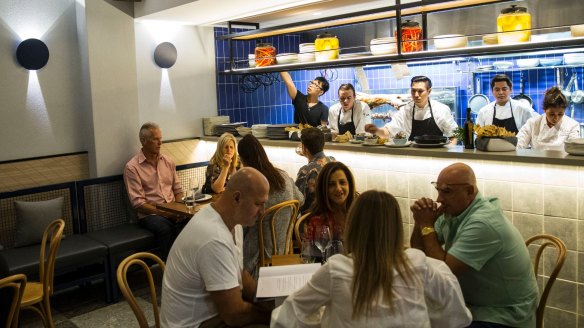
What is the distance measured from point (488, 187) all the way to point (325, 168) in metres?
1.51

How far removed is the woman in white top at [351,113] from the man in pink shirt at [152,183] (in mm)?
1747

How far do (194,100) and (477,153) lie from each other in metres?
3.56

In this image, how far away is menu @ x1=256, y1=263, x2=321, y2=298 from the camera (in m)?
2.40

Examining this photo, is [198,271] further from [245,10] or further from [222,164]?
[245,10]

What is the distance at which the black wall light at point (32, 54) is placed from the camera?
5.39 m

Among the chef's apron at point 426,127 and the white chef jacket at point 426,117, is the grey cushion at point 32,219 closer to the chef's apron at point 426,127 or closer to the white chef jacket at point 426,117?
the white chef jacket at point 426,117

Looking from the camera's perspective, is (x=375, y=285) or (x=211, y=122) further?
(x=211, y=122)

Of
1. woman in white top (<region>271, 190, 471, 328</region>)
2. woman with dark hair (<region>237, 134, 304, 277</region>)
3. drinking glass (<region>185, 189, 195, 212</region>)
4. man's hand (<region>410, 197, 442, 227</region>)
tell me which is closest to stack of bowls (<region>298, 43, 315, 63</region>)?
woman with dark hair (<region>237, 134, 304, 277</region>)

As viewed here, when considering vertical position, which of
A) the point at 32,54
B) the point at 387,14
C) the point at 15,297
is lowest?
the point at 15,297

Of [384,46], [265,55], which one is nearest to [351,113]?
[265,55]

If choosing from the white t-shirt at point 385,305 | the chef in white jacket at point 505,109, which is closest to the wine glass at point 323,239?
the white t-shirt at point 385,305

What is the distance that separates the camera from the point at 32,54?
5.45 metres

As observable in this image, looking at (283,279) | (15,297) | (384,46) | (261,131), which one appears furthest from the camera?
(261,131)

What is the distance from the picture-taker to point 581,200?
381 cm
